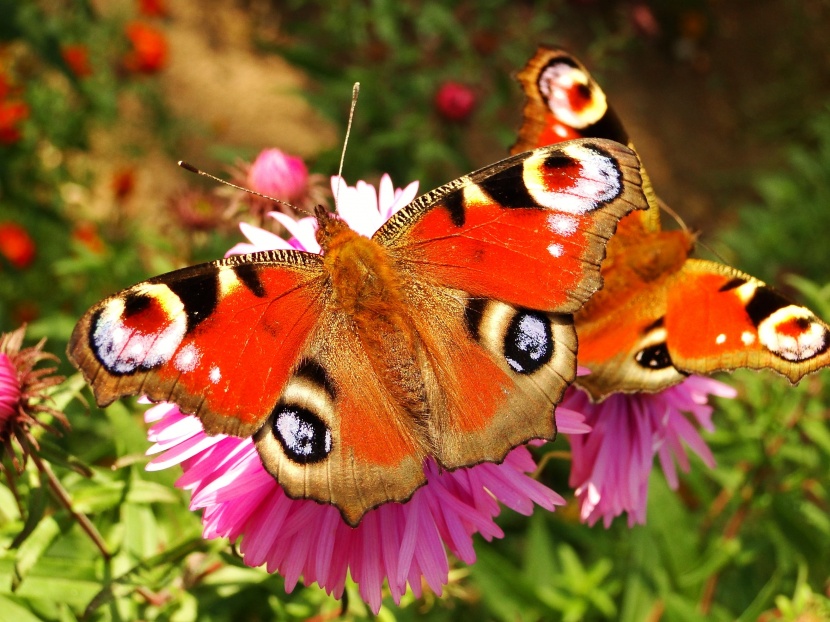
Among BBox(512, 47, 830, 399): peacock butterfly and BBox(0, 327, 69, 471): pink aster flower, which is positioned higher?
BBox(512, 47, 830, 399): peacock butterfly

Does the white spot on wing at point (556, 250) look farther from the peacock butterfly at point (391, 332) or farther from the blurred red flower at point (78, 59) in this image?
the blurred red flower at point (78, 59)

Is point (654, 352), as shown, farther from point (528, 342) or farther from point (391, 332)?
point (391, 332)

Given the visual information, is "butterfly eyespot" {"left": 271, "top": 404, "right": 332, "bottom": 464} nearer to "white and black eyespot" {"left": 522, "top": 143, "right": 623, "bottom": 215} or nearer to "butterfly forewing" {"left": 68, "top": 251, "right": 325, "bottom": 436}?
"butterfly forewing" {"left": 68, "top": 251, "right": 325, "bottom": 436}

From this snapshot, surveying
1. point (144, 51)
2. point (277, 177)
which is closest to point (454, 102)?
point (277, 177)

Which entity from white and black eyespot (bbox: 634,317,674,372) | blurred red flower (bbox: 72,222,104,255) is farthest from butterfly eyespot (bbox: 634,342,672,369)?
blurred red flower (bbox: 72,222,104,255)

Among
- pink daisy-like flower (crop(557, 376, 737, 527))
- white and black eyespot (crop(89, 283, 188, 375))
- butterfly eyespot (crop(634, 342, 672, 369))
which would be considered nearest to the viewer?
white and black eyespot (crop(89, 283, 188, 375))

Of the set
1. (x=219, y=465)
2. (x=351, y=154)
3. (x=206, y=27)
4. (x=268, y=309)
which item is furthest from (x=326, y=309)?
(x=206, y=27)

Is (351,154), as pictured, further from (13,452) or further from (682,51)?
(682,51)
